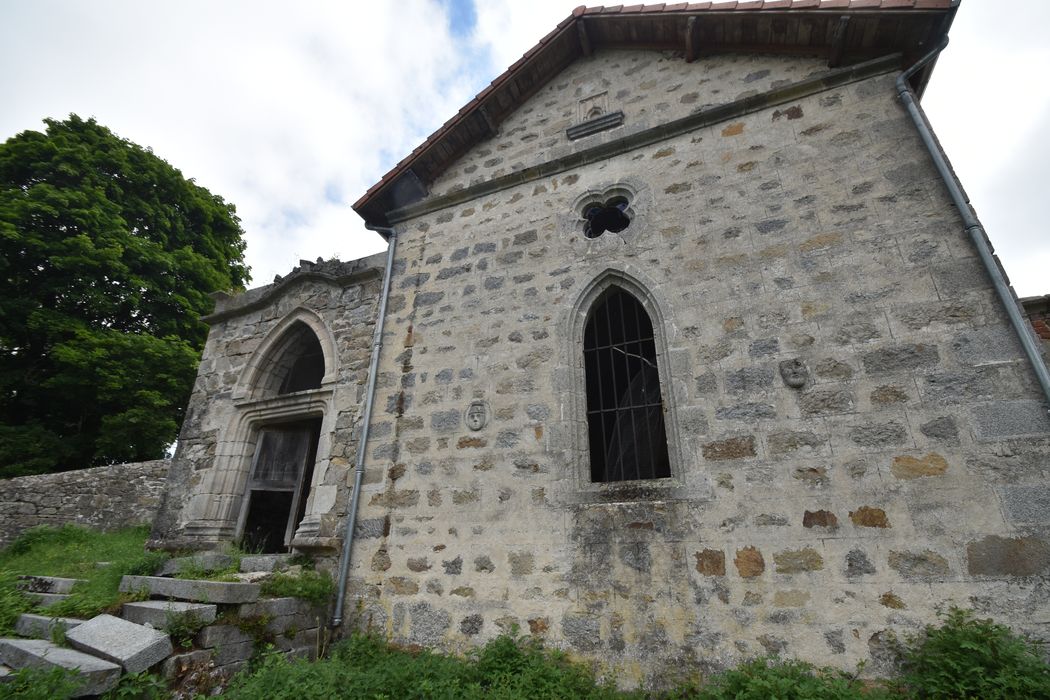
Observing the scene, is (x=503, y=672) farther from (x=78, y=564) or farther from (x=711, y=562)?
(x=78, y=564)

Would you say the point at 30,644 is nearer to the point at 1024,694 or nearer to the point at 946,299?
the point at 1024,694

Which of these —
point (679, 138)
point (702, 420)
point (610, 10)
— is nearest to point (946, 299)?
point (702, 420)

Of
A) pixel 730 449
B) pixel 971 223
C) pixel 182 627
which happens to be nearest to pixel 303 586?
pixel 182 627

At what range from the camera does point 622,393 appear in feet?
16.2

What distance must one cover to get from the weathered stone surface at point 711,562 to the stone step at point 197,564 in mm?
4494

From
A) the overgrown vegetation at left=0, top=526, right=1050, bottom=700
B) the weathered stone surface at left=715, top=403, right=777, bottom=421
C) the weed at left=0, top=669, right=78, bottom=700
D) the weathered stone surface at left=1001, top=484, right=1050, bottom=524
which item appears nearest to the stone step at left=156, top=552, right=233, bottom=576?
the overgrown vegetation at left=0, top=526, right=1050, bottom=700

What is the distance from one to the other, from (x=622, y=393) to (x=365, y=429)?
2.88 metres

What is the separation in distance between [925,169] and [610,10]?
4089 millimetres

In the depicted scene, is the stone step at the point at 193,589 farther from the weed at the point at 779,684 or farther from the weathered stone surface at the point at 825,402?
the weathered stone surface at the point at 825,402

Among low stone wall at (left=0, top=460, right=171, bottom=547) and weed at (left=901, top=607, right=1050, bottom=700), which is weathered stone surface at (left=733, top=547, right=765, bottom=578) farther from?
low stone wall at (left=0, top=460, right=171, bottom=547)

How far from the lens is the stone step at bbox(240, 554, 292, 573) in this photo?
4.95 metres

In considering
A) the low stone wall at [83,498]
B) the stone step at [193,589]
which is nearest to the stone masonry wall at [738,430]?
the stone step at [193,589]

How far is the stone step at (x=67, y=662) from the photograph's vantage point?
2.88 m

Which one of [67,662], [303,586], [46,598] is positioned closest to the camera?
[67,662]
